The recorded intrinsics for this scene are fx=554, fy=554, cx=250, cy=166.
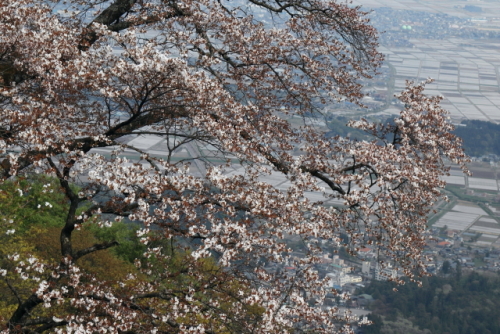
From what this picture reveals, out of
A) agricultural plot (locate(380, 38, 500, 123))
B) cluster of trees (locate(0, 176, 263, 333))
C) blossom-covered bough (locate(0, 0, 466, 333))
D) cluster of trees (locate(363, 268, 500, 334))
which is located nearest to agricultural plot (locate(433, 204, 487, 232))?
cluster of trees (locate(363, 268, 500, 334))

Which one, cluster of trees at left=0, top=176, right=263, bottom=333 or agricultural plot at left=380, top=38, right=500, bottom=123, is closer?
cluster of trees at left=0, top=176, right=263, bottom=333

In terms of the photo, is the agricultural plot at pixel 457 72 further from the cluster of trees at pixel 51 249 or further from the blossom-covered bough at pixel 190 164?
the blossom-covered bough at pixel 190 164

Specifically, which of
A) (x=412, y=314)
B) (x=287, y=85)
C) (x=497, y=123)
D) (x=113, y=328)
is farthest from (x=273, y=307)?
(x=497, y=123)

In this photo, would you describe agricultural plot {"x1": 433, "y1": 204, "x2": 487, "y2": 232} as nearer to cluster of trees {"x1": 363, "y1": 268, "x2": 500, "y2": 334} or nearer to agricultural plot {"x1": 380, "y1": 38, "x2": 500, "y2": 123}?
cluster of trees {"x1": 363, "y1": 268, "x2": 500, "y2": 334}

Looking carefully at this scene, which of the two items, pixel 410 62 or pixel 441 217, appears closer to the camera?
pixel 441 217

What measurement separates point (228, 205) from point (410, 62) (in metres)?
127

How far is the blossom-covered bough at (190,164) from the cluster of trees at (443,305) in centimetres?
3591

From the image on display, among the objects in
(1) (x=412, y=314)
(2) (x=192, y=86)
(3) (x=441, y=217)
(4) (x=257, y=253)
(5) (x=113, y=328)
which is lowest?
(1) (x=412, y=314)

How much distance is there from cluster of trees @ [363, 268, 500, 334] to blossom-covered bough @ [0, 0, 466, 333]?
3591 centimetres

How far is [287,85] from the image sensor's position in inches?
Result: 453

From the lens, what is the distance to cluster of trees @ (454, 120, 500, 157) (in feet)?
284

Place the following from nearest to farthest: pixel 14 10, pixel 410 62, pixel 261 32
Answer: pixel 14 10 < pixel 261 32 < pixel 410 62

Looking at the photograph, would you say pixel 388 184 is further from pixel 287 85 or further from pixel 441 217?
pixel 441 217

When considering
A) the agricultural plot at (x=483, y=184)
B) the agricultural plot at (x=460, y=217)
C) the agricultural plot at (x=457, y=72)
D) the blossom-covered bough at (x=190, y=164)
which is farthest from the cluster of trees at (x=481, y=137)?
the blossom-covered bough at (x=190, y=164)
